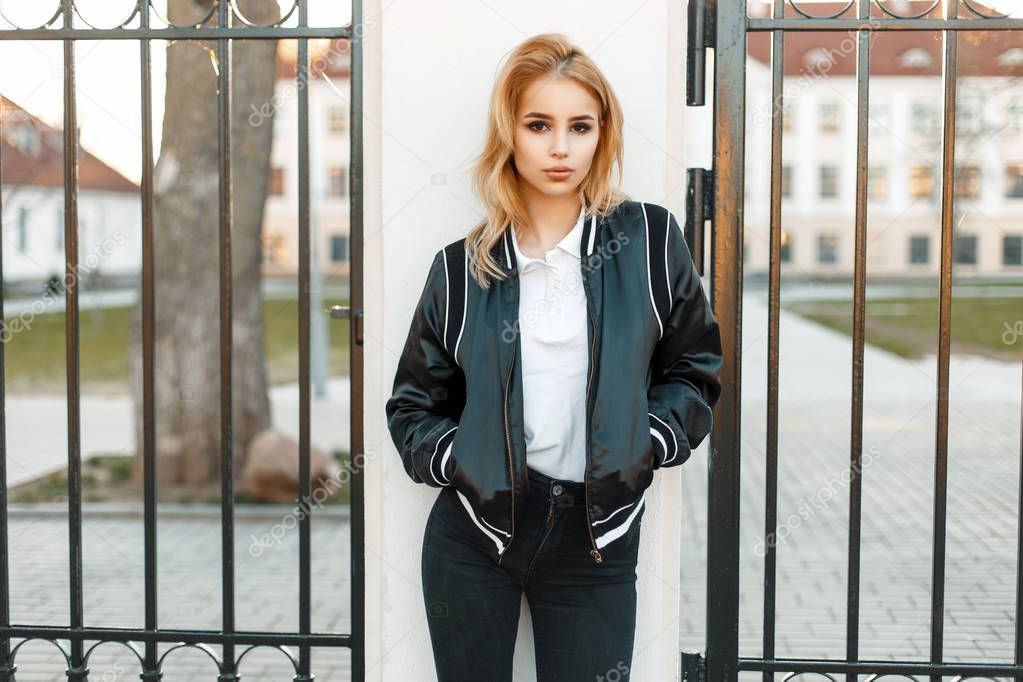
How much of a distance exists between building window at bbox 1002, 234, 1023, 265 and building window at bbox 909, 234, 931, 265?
5137 mm

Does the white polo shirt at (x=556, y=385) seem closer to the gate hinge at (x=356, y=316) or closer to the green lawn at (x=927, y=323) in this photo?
the gate hinge at (x=356, y=316)

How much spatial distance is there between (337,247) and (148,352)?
4892 centimetres

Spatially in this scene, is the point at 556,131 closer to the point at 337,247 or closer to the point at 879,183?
the point at 337,247

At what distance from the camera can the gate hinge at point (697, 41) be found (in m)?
3.02

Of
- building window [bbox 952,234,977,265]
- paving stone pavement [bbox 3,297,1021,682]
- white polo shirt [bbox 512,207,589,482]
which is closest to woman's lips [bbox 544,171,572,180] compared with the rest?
white polo shirt [bbox 512,207,589,482]

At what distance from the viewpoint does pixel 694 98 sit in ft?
9.96

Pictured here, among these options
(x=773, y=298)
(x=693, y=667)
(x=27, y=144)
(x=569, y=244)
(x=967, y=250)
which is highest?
(x=967, y=250)

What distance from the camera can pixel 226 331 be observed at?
10.6 ft

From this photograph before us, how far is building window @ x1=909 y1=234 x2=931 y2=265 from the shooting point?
163 feet

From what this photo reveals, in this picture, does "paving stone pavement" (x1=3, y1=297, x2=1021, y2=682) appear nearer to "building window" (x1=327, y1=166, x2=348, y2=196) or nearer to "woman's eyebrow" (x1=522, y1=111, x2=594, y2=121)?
"woman's eyebrow" (x1=522, y1=111, x2=594, y2=121)

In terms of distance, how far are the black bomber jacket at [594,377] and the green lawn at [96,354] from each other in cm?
593

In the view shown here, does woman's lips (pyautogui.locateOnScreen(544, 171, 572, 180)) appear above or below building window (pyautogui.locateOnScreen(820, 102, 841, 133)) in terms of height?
below

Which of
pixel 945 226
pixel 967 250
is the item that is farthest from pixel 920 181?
pixel 945 226

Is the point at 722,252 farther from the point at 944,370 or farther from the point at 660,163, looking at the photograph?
the point at 944,370
